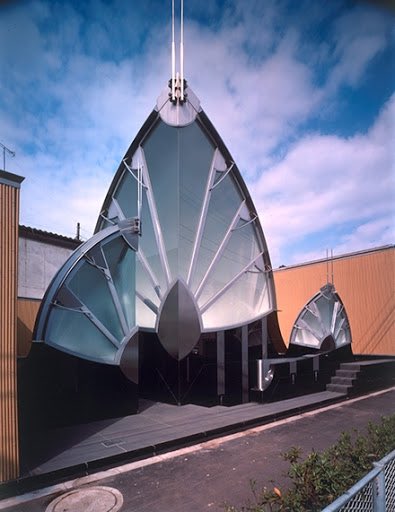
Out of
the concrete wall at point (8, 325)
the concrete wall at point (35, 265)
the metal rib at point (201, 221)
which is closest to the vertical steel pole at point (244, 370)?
the metal rib at point (201, 221)

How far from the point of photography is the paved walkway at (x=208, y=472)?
5.52 meters

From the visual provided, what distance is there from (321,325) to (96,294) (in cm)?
1011

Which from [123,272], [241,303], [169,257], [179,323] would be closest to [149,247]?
[169,257]

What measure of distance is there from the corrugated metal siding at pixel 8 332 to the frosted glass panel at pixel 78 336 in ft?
8.52

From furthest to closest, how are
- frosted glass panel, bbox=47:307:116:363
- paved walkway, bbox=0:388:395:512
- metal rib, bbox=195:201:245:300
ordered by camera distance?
metal rib, bbox=195:201:245:300
frosted glass panel, bbox=47:307:116:363
paved walkway, bbox=0:388:395:512

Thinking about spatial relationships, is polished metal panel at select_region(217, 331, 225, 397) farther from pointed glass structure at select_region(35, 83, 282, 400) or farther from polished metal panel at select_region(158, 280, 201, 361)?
polished metal panel at select_region(158, 280, 201, 361)

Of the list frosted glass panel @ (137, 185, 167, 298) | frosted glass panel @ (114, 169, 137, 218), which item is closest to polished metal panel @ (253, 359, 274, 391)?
frosted glass panel @ (137, 185, 167, 298)

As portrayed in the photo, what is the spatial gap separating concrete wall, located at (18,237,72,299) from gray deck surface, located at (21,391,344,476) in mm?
8912

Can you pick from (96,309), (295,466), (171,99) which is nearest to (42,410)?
(96,309)

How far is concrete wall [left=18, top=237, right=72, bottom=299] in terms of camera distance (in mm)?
17344

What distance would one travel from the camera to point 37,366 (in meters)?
8.60

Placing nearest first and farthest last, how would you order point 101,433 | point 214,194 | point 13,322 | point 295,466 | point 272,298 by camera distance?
point 295,466
point 13,322
point 101,433
point 214,194
point 272,298

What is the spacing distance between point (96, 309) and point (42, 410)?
2.75 meters

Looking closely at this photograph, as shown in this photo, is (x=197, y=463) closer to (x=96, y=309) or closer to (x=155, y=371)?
(x=96, y=309)
